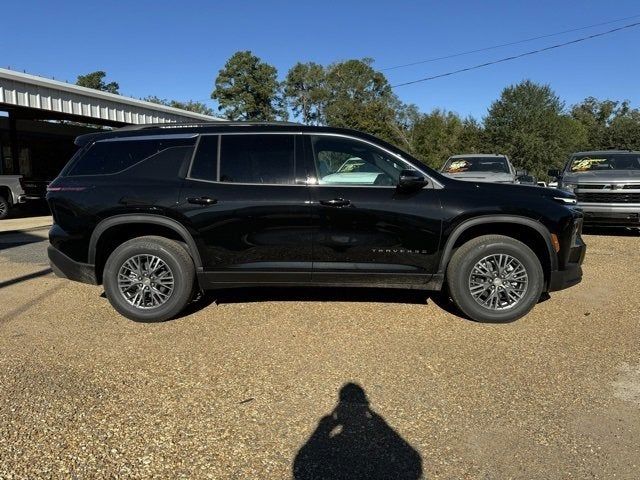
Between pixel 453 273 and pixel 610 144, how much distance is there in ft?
203

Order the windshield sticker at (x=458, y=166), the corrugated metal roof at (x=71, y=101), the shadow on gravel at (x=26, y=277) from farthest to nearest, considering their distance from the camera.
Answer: the corrugated metal roof at (x=71, y=101) < the windshield sticker at (x=458, y=166) < the shadow on gravel at (x=26, y=277)

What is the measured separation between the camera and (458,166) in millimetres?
13867

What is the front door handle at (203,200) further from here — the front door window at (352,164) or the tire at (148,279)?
the front door window at (352,164)

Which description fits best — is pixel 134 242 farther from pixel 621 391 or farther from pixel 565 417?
pixel 621 391

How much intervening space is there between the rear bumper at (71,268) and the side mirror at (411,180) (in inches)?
119

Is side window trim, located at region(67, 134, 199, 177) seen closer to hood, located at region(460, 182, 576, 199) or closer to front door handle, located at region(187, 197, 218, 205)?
front door handle, located at region(187, 197, 218, 205)

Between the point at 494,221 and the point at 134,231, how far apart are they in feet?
11.3

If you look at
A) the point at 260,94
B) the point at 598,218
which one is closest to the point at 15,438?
the point at 598,218

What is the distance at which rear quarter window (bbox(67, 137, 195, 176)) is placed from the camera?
16.7 ft

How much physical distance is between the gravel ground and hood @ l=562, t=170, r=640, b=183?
5.39 metres

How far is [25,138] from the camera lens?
24516 mm

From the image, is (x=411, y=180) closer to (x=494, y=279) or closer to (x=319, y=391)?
Result: (x=494, y=279)

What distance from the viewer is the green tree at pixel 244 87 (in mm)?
72250

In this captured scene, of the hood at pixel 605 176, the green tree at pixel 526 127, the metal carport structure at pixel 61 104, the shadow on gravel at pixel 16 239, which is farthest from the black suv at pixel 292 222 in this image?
the green tree at pixel 526 127
